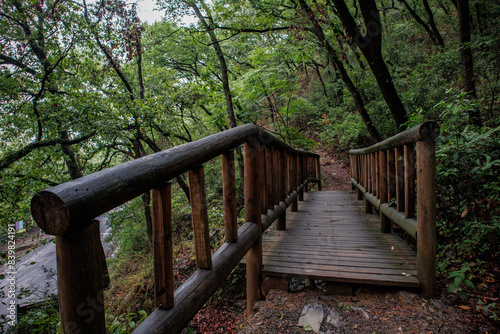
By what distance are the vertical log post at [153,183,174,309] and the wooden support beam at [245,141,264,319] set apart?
1.18m

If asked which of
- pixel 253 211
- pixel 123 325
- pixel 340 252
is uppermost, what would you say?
pixel 253 211

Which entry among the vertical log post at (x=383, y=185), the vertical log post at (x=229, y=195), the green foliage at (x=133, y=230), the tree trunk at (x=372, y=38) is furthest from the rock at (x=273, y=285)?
the green foliage at (x=133, y=230)

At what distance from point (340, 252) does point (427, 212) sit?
1019 millimetres

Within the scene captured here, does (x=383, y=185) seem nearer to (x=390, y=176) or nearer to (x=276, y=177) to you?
(x=390, y=176)

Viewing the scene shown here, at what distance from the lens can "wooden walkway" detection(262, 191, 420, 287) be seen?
2.14 meters

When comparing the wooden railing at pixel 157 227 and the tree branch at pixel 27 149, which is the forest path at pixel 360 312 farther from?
the tree branch at pixel 27 149

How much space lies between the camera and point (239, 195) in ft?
30.9

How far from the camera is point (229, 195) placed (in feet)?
6.30

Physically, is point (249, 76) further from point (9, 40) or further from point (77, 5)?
point (9, 40)

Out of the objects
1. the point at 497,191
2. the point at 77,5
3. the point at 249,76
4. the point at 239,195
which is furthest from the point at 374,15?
the point at 77,5

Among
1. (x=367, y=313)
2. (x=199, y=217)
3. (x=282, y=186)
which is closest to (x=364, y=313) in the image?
(x=367, y=313)

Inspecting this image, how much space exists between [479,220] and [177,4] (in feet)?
26.9

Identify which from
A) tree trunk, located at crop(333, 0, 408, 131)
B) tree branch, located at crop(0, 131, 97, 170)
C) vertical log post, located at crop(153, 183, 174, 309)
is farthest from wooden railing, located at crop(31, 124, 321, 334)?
tree branch, located at crop(0, 131, 97, 170)

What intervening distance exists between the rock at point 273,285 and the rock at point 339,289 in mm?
379
